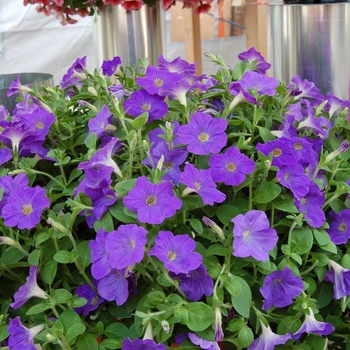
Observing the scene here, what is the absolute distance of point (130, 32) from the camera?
3.20 feet

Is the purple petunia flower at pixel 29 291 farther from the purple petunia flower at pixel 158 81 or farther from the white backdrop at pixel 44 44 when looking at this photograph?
the white backdrop at pixel 44 44

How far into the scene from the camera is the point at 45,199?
0.36m

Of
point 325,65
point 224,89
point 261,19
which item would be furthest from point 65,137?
point 261,19

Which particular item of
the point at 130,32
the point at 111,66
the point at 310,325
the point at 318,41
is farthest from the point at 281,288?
the point at 130,32

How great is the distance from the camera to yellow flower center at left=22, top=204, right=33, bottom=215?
360mm

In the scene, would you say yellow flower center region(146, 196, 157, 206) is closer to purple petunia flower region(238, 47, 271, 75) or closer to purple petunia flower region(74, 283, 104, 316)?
purple petunia flower region(74, 283, 104, 316)

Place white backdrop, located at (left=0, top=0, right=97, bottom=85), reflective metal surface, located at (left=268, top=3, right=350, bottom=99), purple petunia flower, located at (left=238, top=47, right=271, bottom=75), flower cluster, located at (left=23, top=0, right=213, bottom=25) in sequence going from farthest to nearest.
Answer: white backdrop, located at (left=0, top=0, right=97, bottom=85), flower cluster, located at (left=23, top=0, right=213, bottom=25), reflective metal surface, located at (left=268, top=3, right=350, bottom=99), purple petunia flower, located at (left=238, top=47, right=271, bottom=75)

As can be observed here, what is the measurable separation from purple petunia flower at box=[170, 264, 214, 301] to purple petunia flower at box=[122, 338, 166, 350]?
0.03 m

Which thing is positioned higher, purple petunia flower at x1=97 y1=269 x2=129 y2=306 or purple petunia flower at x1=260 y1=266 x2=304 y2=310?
purple petunia flower at x1=97 y1=269 x2=129 y2=306

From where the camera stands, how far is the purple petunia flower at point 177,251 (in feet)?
1.04

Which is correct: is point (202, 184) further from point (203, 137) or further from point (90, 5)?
point (90, 5)

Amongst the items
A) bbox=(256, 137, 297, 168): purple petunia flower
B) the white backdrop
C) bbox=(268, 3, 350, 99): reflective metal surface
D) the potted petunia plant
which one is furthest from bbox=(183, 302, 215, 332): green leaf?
the white backdrop

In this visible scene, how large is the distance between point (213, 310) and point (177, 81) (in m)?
0.16

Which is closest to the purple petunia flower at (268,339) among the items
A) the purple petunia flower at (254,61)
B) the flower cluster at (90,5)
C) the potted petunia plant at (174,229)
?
the potted petunia plant at (174,229)
